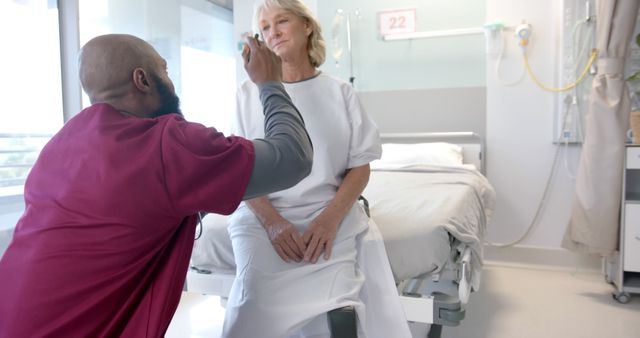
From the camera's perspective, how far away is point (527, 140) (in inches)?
124

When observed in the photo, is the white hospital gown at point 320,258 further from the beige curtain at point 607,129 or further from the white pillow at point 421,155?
the beige curtain at point 607,129

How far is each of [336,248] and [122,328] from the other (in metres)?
0.62

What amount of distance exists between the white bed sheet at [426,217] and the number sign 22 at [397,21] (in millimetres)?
1381

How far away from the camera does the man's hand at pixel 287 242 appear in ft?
4.27

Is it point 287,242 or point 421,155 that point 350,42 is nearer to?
point 421,155

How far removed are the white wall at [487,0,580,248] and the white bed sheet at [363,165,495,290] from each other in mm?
841

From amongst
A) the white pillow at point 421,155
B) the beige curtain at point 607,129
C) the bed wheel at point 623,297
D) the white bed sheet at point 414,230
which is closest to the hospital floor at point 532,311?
the bed wheel at point 623,297

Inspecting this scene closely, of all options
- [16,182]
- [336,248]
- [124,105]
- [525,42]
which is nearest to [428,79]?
[525,42]

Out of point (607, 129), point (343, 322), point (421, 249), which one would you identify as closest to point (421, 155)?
point (607, 129)

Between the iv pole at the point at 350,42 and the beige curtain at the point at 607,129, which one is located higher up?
the iv pole at the point at 350,42

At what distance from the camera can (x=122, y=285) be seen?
822mm

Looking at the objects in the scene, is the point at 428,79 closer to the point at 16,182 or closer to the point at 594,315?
the point at 594,315

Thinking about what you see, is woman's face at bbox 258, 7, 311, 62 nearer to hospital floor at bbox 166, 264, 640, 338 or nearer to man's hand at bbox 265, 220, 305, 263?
man's hand at bbox 265, 220, 305, 263

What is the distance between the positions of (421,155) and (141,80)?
7.41ft
